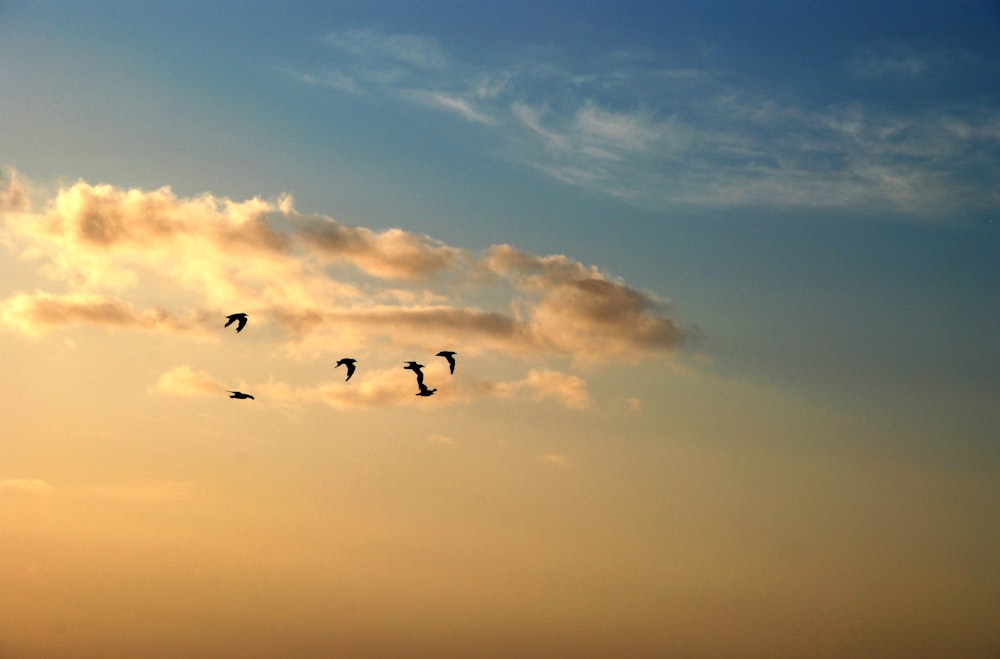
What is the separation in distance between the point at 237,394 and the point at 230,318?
12.9 metres

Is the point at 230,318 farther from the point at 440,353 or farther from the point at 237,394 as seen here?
the point at 440,353

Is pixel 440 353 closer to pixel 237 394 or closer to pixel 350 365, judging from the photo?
pixel 350 365

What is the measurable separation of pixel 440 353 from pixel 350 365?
10.5m

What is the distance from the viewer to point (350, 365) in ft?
432

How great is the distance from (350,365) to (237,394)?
15080 mm

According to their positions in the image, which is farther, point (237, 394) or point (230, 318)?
point (237, 394)

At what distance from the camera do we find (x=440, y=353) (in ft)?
430

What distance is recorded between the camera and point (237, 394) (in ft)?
446

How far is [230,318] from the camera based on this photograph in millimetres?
126875

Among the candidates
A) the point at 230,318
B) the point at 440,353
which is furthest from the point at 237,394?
the point at 440,353
